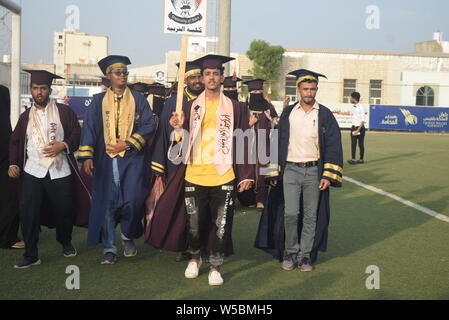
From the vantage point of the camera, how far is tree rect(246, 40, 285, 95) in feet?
169

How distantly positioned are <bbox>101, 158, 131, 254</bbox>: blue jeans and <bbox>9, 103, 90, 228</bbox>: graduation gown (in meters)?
0.44

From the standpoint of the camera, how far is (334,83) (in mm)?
53219

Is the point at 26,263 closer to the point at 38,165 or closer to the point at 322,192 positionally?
the point at 38,165

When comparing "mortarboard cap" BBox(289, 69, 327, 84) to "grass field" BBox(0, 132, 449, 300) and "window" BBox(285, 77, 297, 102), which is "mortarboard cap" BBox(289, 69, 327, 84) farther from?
"window" BBox(285, 77, 297, 102)

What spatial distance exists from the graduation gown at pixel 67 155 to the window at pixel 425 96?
5084 centimetres

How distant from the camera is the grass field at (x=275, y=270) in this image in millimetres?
5191

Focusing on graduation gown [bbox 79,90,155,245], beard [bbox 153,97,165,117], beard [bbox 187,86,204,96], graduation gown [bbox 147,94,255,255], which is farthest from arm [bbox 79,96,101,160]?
beard [bbox 153,97,165,117]

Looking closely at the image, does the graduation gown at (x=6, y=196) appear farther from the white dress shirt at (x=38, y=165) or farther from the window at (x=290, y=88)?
the window at (x=290, y=88)

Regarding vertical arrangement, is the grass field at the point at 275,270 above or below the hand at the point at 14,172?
below

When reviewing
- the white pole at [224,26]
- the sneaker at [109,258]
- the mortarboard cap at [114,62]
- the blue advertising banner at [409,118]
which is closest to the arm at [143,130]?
the mortarboard cap at [114,62]

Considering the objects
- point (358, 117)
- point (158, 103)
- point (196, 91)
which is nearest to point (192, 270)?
point (196, 91)

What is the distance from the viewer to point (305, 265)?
19.8 ft

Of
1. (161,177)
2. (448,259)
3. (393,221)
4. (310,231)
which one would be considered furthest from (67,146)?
(393,221)
